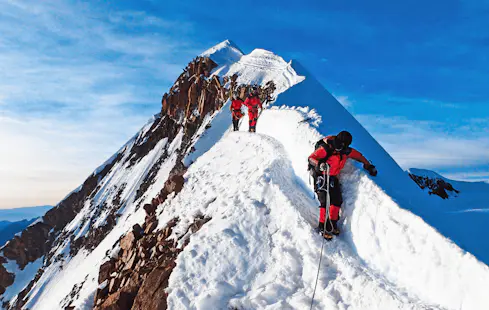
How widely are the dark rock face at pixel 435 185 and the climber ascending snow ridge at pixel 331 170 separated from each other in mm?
6432

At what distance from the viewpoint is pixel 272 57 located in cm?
4262

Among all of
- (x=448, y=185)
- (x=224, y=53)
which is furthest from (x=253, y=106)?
(x=224, y=53)

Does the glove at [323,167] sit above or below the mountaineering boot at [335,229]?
above

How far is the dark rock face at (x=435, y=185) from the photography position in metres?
11.2

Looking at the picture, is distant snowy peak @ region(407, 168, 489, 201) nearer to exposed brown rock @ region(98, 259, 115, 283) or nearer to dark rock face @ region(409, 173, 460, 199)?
dark rock face @ region(409, 173, 460, 199)

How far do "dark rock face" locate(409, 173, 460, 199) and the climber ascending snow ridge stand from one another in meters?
6.43

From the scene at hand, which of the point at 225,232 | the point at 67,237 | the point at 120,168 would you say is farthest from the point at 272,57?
the point at 67,237

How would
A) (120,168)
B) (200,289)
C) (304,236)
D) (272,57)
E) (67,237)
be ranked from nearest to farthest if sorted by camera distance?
1. (200,289)
2. (304,236)
3. (272,57)
4. (67,237)
5. (120,168)

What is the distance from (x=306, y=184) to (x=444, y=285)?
4.23 meters

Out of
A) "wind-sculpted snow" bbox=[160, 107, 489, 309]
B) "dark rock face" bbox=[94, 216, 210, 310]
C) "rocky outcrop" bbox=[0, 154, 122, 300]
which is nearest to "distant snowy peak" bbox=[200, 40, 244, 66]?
"rocky outcrop" bbox=[0, 154, 122, 300]

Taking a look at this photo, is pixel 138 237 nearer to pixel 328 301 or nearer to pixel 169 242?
pixel 169 242

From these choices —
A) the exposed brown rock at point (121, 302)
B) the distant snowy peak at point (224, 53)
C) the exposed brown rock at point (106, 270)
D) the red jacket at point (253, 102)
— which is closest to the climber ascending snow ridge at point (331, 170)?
the exposed brown rock at point (121, 302)

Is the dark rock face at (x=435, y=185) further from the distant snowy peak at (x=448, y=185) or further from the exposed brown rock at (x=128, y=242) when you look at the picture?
the exposed brown rock at (x=128, y=242)

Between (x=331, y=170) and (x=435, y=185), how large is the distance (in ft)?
25.6
